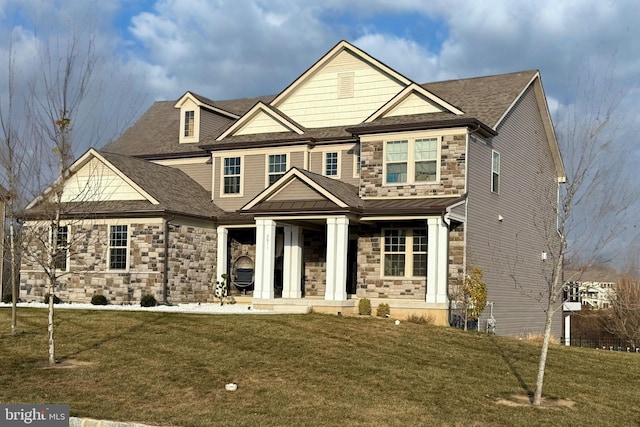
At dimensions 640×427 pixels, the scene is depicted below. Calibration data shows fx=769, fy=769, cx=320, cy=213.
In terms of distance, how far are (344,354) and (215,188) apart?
49.5 ft

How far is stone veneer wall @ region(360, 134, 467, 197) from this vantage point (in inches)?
949

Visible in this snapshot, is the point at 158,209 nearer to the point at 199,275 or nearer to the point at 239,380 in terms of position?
the point at 199,275

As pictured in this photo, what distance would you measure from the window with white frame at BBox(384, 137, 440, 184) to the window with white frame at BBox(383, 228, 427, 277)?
1712mm

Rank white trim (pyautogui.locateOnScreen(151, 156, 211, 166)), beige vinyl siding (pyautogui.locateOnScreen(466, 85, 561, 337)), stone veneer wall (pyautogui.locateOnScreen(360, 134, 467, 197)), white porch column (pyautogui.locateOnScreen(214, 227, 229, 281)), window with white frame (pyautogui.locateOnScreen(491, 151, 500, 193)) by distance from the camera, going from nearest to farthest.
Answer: stone veneer wall (pyautogui.locateOnScreen(360, 134, 467, 197))
beige vinyl siding (pyautogui.locateOnScreen(466, 85, 561, 337))
window with white frame (pyautogui.locateOnScreen(491, 151, 500, 193))
white porch column (pyautogui.locateOnScreen(214, 227, 229, 281))
white trim (pyautogui.locateOnScreen(151, 156, 211, 166))

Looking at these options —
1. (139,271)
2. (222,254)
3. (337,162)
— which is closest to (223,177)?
(222,254)

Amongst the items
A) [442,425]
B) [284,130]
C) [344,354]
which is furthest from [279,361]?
[284,130]

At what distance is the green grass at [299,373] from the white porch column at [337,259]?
2787 mm

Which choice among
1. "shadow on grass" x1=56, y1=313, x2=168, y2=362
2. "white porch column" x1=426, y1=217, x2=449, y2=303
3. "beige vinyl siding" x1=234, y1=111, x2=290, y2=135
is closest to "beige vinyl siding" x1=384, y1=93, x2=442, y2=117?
"white porch column" x1=426, y1=217, x2=449, y2=303

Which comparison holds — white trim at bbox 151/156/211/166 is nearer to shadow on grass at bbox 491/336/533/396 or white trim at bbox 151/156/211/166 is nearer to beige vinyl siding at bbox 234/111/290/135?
beige vinyl siding at bbox 234/111/290/135

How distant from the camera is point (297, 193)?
25.4m

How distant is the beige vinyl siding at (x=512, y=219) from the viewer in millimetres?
25125

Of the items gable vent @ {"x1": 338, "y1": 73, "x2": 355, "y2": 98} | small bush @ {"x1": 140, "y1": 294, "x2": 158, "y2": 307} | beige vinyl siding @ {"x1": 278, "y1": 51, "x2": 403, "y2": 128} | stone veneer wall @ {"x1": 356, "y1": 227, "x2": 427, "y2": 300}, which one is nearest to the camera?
stone veneer wall @ {"x1": 356, "y1": 227, "x2": 427, "y2": 300}

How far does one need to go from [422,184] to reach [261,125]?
7810 millimetres

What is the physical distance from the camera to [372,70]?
92.2 ft
